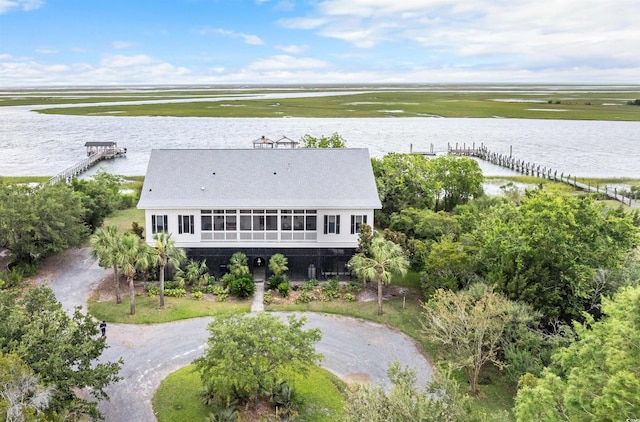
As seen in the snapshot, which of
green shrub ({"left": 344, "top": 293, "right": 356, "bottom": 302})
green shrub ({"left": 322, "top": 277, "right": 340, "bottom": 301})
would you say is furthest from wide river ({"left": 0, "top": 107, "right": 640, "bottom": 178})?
green shrub ({"left": 344, "top": 293, "right": 356, "bottom": 302})

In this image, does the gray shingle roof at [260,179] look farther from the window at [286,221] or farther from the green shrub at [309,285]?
the green shrub at [309,285]

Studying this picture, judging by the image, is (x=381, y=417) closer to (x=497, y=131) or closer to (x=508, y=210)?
(x=508, y=210)

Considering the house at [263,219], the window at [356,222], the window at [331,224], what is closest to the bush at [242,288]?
the house at [263,219]

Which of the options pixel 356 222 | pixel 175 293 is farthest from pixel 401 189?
pixel 175 293

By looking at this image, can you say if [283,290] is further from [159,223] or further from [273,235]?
[159,223]

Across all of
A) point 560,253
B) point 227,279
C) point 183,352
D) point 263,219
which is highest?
point 560,253

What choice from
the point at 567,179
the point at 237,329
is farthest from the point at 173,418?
the point at 567,179
